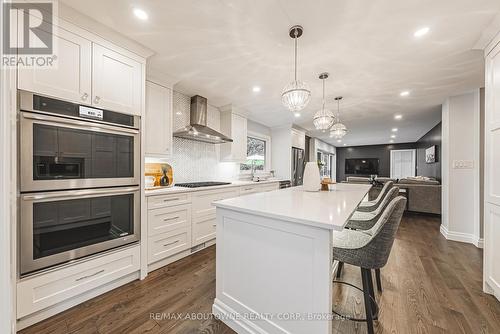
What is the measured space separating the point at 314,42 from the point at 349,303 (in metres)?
2.42

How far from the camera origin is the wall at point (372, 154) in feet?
32.2

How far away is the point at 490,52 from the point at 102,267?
13.4ft

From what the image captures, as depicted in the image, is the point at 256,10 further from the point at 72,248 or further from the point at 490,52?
the point at 72,248

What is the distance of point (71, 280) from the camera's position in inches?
63.6

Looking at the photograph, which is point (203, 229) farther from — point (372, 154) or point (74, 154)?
point (372, 154)

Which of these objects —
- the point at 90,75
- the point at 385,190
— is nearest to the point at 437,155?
the point at 385,190

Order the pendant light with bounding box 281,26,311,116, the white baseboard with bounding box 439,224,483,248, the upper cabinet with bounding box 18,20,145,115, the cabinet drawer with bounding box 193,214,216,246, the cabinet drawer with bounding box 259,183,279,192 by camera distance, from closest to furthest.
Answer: the upper cabinet with bounding box 18,20,145,115
the pendant light with bounding box 281,26,311,116
the cabinet drawer with bounding box 193,214,216,246
the white baseboard with bounding box 439,224,483,248
the cabinet drawer with bounding box 259,183,279,192

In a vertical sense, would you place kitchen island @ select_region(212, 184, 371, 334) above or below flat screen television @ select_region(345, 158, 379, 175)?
below

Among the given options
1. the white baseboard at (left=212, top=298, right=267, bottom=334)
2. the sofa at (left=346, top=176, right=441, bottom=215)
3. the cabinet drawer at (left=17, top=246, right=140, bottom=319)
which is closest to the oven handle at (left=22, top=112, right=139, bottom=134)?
the cabinet drawer at (left=17, top=246, right=140, bottom=319)

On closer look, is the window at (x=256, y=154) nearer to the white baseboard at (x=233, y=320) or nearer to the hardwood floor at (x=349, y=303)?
the hardwood floor at (x=349, y=303)

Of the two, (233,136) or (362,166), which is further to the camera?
(362,166)

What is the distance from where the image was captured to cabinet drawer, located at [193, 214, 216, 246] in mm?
2729

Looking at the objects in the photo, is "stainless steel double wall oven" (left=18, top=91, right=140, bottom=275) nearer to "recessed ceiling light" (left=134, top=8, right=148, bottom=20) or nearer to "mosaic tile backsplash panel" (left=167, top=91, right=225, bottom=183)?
"recessed ceiling light" (left=134, top=8, right=148, bottom=20)

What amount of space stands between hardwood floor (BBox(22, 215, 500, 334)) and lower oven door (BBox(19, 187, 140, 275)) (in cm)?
47
